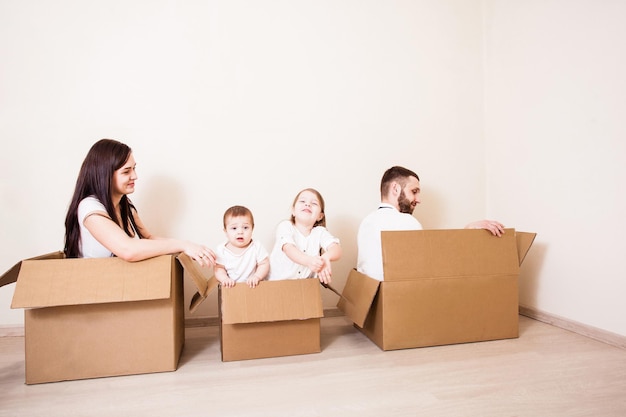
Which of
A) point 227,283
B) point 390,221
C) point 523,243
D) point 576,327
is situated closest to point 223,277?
point 227,283

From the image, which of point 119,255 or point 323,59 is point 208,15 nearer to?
point 323,59

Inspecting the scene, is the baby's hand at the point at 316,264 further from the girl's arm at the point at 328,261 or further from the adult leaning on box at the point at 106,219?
the adult leaning on box at the point at 106,219

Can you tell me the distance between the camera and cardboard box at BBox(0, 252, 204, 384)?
1220mm

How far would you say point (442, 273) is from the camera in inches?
60.2

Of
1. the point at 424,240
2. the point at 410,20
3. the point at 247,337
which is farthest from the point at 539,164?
the point at 247,337

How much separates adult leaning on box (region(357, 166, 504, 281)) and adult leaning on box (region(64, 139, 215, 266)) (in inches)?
27.6

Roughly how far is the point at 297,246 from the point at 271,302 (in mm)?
374

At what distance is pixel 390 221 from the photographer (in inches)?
67.3

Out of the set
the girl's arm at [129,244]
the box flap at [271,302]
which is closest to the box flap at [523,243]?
the box flap at [271,302]

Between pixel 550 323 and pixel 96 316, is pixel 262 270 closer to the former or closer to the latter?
pixel 96 316

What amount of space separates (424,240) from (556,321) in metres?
0.86

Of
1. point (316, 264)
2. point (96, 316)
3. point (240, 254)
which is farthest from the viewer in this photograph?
point (240, 254)

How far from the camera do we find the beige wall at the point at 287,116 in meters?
1.81

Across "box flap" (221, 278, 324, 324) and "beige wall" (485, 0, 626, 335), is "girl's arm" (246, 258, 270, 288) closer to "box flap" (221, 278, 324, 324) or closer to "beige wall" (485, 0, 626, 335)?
"box flap" (221, 278, 324, 324)
